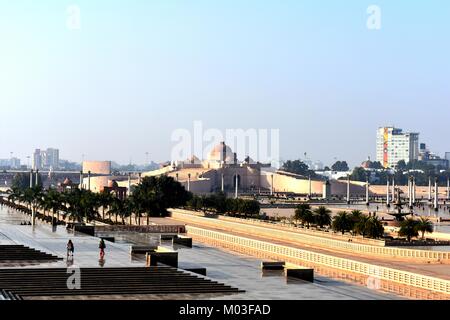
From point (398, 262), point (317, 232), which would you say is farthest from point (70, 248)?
point (317, 232)

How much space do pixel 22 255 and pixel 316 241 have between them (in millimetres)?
22633

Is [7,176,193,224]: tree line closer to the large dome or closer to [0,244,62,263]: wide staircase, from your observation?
[0,244,62,263]: wide staircase

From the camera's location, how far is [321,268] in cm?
3931

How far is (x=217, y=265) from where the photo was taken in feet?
124

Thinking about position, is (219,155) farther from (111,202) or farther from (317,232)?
(317,232)

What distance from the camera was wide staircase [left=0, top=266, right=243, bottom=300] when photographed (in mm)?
27203

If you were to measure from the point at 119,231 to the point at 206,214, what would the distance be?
76.8 ft

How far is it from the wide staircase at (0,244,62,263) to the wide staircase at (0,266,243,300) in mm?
4577

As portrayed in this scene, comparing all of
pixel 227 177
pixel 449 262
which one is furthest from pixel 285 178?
pixel 449 262

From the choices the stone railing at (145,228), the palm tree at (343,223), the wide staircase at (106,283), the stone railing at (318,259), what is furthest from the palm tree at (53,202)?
the wide staircase at (106,283)

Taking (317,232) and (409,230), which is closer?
(409,230)

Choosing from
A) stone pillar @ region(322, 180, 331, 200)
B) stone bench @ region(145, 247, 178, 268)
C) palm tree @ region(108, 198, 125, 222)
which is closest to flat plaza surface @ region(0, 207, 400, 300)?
stone bench @ region(145, 247, 178, 268)

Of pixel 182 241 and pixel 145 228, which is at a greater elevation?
pixel 145 228
